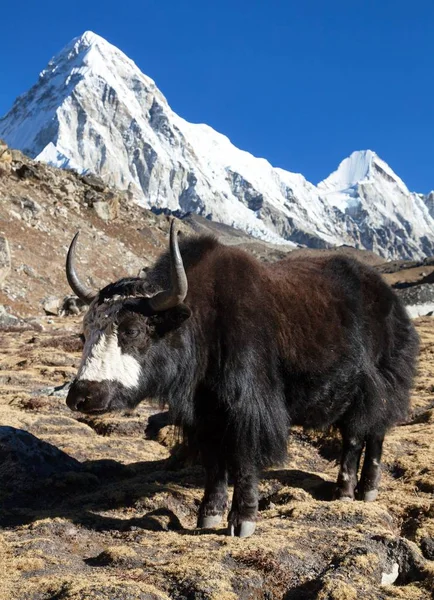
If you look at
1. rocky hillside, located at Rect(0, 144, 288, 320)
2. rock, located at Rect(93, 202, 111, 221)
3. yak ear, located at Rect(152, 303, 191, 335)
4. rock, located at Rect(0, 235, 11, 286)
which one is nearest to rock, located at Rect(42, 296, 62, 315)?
rocky hillside, located at Rect(0, 144, 288, 320)

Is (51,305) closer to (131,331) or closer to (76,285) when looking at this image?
(76,285)

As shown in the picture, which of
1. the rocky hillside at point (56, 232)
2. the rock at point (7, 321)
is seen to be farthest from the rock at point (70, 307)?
the rock at point (7, 321)

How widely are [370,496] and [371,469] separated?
0.83 feet

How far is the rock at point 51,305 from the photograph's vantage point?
2283cm

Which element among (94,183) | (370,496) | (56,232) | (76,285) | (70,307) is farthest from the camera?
(94,183)

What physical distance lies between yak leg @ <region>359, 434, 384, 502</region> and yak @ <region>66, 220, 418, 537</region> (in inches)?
0.9

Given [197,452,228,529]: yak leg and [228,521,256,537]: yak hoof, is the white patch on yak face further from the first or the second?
[228,521,256,537]: yak hoof

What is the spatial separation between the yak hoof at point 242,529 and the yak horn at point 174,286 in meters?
1.59

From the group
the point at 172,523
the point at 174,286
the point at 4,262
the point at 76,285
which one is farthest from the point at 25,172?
the point at 174,286

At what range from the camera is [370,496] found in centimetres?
545

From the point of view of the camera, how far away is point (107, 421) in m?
7.80

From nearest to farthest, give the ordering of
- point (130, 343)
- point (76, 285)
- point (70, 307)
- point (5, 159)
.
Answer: point (130, 343) → point (76, 285) → point (70, 307) → point (5, 159)

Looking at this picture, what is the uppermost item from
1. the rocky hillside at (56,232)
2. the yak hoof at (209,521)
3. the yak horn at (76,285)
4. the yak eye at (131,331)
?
the rocky hillside at (56,232)

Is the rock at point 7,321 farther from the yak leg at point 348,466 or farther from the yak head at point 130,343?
the yak head at point 130,343
